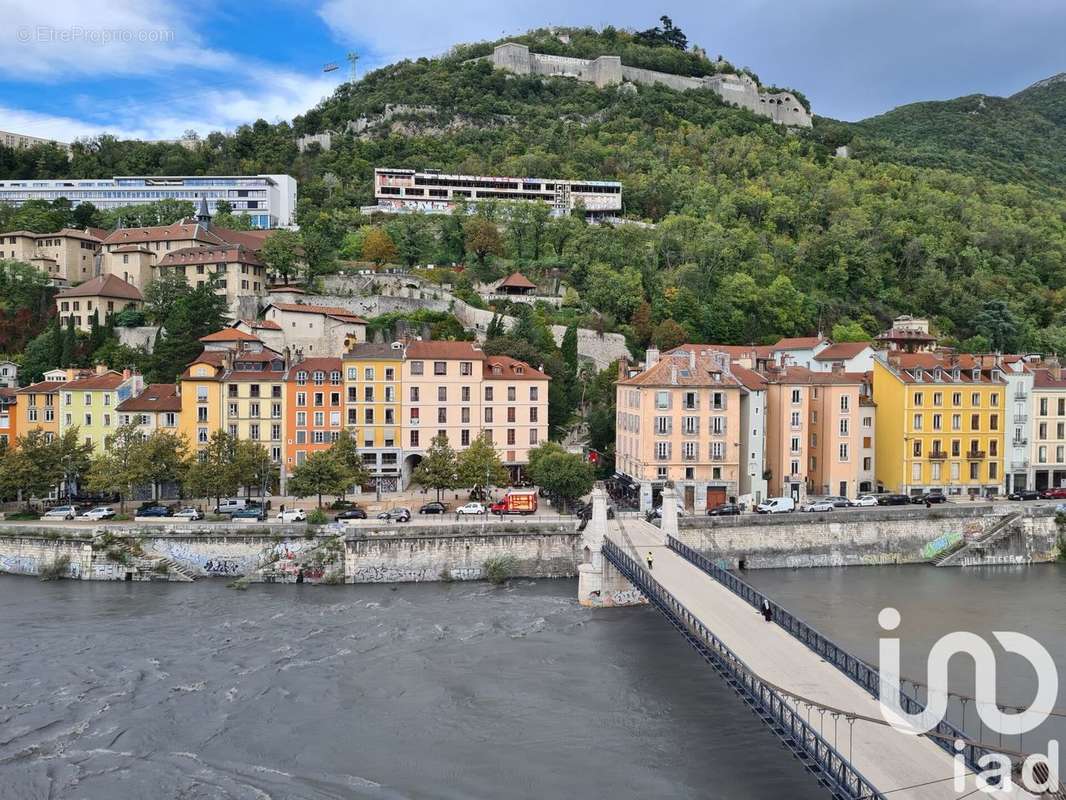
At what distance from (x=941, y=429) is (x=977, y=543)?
7150mm

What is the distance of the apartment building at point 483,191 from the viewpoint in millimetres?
90375

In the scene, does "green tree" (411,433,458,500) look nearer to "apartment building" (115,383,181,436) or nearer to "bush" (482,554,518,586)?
"bush" (482,554,518,586)

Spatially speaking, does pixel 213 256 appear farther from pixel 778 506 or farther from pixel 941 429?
pixel 941 429

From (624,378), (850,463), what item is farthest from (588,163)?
(850,463)

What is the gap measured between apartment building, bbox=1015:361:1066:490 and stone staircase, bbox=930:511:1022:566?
23.8 feet

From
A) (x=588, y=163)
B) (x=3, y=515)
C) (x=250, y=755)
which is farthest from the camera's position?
(x=588, y=163)

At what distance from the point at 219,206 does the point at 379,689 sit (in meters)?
76.6

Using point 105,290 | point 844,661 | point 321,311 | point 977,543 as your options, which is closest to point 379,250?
point 321,311

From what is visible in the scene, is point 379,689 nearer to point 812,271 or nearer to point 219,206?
point 812,271

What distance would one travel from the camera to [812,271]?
7769 centimetres

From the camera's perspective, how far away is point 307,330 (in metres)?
55.8

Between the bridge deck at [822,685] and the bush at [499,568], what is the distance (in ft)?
27.2

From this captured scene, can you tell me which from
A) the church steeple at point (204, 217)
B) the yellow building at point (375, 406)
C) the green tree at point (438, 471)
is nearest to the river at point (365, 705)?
the green tree at point (438, 471)

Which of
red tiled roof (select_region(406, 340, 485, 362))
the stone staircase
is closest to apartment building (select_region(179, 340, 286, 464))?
red tiled roof (select_region(406, 340, 485, 362))
